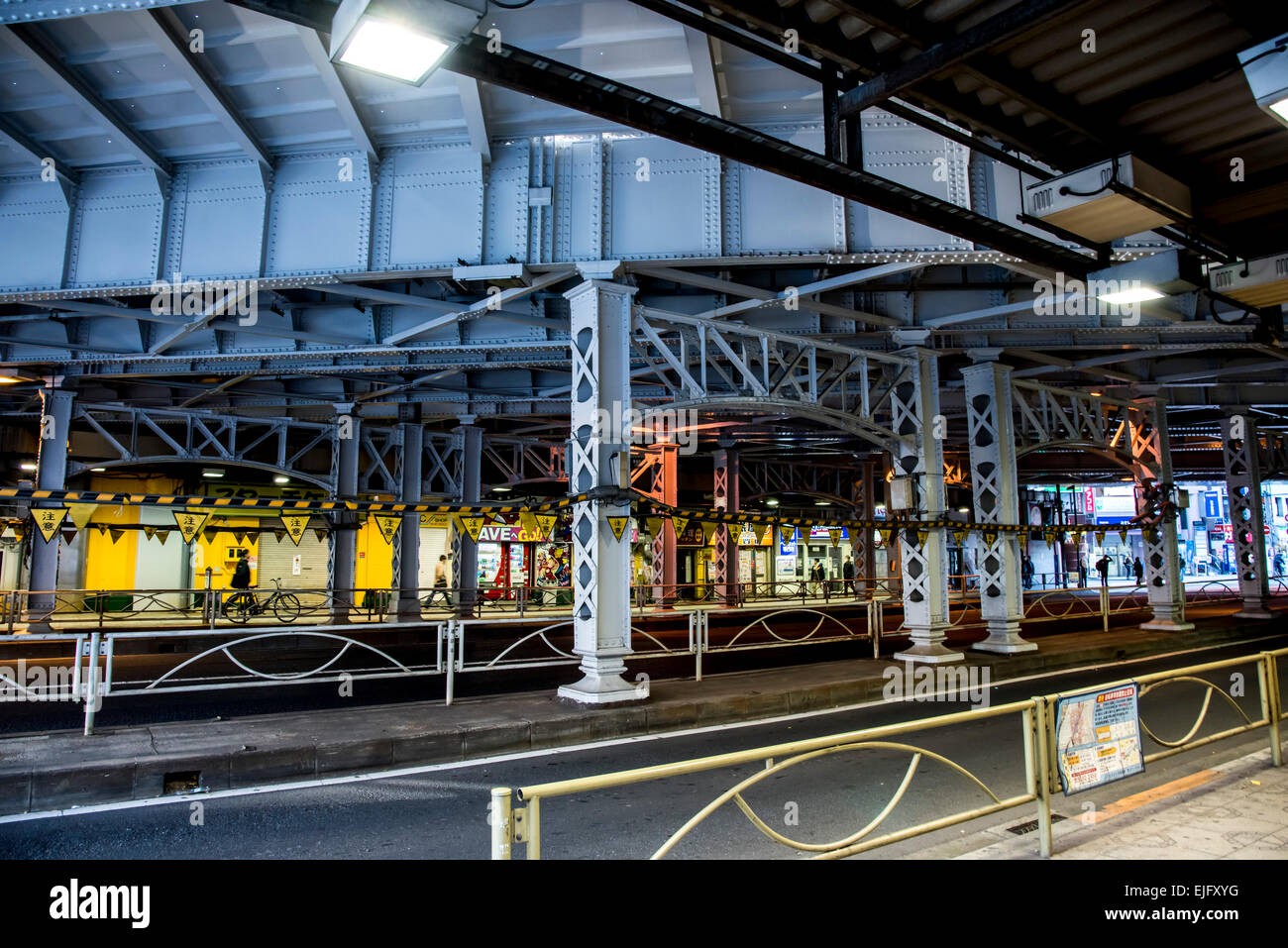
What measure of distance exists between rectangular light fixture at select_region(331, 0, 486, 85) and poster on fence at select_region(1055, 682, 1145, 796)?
5.94 metres

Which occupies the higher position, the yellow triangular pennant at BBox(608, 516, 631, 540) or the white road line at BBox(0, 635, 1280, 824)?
the yellow triangular pennant at BBox(608, 516, 631, 540)

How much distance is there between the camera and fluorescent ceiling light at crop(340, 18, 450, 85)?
4164mm

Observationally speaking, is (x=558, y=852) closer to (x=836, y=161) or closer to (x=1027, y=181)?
(x=836, y=161)

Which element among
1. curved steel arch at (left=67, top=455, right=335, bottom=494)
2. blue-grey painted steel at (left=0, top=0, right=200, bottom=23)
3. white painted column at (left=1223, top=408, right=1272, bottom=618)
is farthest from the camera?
white painted column at (left=1223, top=408, right=1272, bottom=618)

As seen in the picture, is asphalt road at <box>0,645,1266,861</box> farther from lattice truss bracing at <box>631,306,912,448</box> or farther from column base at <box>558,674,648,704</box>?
lattice truss bracing at <box>631,306,912,448</box>

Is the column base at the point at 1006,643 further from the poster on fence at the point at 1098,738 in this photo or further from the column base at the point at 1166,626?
the poster on fence at the point at 1098,738

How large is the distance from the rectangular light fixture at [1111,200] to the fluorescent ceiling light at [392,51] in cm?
447

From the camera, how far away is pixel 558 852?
5695 millimetres

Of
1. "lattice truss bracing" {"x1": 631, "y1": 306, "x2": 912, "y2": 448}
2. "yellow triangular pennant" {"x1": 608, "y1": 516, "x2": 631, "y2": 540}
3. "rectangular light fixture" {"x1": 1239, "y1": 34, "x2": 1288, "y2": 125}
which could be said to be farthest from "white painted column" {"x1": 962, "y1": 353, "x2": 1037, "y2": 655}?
"rectangular light fixture" {"x1": 1239, "y1": 34, "x2": 1288, "y2": 125}

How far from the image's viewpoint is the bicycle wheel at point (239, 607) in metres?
23.3

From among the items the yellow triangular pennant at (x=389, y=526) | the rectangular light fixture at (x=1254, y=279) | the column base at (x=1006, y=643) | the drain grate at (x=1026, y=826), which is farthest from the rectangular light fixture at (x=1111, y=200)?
the yellow triangular pennant at (x=389, y=526)

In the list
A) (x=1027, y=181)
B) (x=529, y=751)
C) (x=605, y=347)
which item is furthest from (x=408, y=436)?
(x=1027, y=181)

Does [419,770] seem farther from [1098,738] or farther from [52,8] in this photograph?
[52,8]

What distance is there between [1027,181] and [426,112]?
8.09 meters
